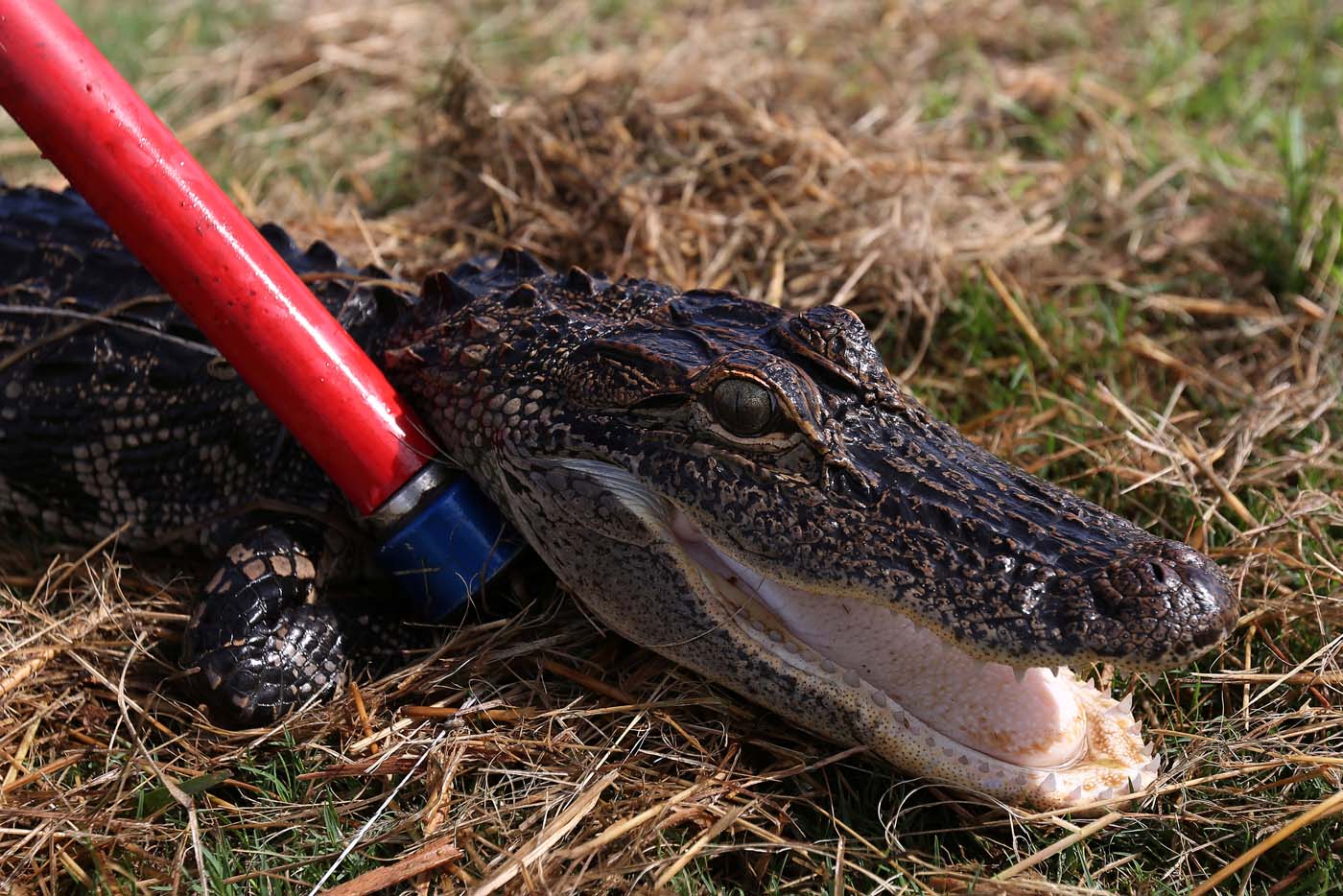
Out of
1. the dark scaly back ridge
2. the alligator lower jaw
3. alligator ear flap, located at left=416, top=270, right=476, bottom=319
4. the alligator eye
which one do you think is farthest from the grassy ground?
alligator ear flap, located at left=416, top=270, right=476, bottom=319

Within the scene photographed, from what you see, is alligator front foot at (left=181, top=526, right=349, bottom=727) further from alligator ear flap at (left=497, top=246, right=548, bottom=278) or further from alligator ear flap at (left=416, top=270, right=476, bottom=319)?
alligator ear flap at (left=497, top=246, right=548, bottom=278)

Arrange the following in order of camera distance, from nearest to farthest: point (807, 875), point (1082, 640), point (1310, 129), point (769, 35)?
point (1082, 640) → point (807, 875) → point (1310, 129) → point (769, 35)

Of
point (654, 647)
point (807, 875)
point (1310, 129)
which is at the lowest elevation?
point (1310, 129)

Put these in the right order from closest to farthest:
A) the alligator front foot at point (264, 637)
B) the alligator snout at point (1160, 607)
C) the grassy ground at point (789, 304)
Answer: the alligator snout at point (1160, 607)
the grassy ground at point (789, 304)
the alligator front foot at point (264, 637)

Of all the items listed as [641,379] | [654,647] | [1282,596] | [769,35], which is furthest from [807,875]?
[769,35]

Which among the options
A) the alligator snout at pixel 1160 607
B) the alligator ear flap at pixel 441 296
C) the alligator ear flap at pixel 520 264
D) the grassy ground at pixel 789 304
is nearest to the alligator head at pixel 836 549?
the alligator snout at pixel 1160 607

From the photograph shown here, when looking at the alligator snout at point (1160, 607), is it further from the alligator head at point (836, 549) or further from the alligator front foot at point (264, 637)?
the alligator front foot at point (264, 637)

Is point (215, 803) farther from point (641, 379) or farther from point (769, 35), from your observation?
point (769, 35)
